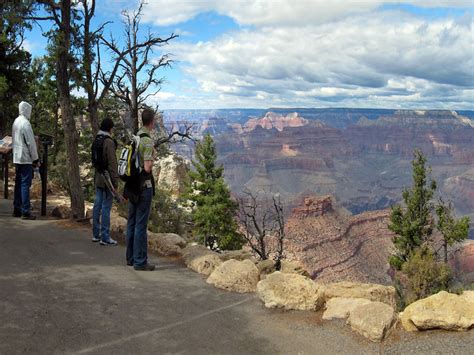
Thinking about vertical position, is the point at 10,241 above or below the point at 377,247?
above

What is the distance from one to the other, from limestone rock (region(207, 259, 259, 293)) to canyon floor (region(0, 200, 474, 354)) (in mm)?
144

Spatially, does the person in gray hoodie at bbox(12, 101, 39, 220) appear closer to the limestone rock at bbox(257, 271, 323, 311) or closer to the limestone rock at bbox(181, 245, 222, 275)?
the limestone rock at bbox(181, 245, 222, 275)

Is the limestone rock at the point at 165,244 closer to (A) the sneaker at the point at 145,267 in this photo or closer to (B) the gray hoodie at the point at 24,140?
(A) the sneaker at the point at 145,267

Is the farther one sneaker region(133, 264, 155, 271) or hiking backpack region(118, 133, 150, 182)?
sneaker region(133, 264, 155, 271)

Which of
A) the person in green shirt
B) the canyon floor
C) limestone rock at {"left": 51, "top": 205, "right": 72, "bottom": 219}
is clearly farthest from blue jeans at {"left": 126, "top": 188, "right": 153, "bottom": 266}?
limestone rock at {"left": 51, "top": 205, "right": 72, "bottom": 219}

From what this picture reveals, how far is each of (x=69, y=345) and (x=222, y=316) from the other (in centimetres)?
174

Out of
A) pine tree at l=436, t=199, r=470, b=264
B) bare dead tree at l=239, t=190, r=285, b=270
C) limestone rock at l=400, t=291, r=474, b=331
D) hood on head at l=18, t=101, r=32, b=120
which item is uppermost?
hood on head at l=18, t=101, r=32, b=120

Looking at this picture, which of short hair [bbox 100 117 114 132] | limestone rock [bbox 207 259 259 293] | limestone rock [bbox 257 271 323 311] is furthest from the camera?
short hair [bbox 100 117 114 132]

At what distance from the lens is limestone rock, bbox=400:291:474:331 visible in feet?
15.3

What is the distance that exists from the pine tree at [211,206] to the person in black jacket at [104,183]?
86.0 feet

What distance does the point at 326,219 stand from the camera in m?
138

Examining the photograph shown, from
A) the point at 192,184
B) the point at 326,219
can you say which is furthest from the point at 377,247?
the point at 192,184

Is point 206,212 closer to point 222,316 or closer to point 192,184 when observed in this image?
point 192,184

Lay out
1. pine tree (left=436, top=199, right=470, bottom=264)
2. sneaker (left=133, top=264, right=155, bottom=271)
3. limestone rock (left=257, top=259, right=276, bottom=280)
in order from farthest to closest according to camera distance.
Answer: pine tree (left=436, top=199, right=470, bottom=264)
limestone rock (left=257, top=259, right=276, bottom=280)
sneaker (left=133, top=264, right=155, bottom=271)
